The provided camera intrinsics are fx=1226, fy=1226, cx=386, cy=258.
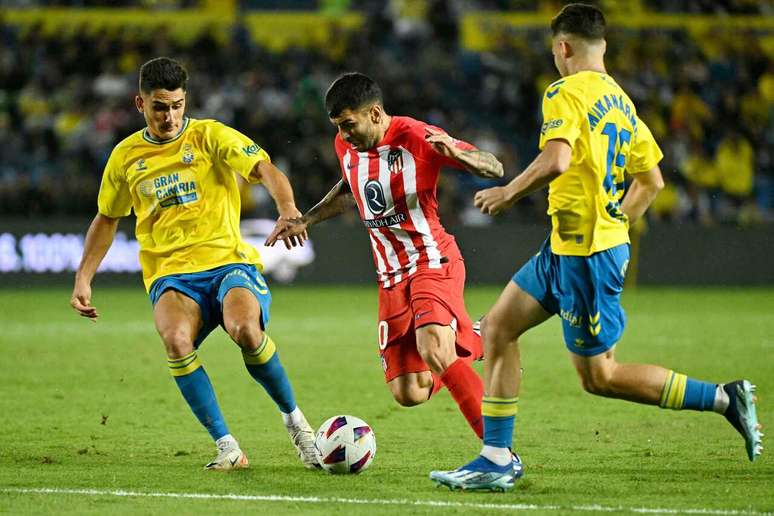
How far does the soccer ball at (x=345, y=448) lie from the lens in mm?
6457

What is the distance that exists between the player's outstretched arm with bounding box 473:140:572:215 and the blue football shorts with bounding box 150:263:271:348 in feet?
6.12

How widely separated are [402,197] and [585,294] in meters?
1.46

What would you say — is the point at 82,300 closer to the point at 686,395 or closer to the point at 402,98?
the point at 686,395

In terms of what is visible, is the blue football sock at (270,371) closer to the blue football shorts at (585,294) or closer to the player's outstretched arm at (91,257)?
the player's outstretched arm at (91,257)

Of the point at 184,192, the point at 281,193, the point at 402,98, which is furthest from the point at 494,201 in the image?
the point at 402,98

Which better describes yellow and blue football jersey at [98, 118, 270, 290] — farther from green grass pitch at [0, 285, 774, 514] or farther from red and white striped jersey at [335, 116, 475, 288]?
green grass pitch at [0, 285, 774, 514]

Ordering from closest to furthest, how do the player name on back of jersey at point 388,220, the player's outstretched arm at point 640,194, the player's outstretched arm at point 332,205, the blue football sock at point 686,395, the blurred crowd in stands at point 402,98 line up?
the blue football sock at point 686,395 → the player's outstretched arm at point 640,194 → the player name on back of jersey at point 388,220 → the player's outstretched arm at point 332,205 → the blurred crowd in stands at point 402,98

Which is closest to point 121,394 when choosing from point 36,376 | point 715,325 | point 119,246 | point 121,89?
point 36,376

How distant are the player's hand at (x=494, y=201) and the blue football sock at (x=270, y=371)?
5.88ft

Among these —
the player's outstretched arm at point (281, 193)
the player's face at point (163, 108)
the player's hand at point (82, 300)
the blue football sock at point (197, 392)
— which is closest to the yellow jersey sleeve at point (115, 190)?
the player's face at point (163, 108)

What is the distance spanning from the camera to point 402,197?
6875 millimetres

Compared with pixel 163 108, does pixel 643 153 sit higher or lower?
Result: lower

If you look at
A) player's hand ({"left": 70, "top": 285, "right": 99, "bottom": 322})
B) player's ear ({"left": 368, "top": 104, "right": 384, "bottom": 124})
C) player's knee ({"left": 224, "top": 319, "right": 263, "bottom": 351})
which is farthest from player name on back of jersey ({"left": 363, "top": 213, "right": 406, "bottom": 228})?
player's hand ({"left": 70, "top": 285, "right": 99, "bottom": 322})

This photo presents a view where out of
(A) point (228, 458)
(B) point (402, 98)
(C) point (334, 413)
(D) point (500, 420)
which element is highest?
(B) point (402, 98)
